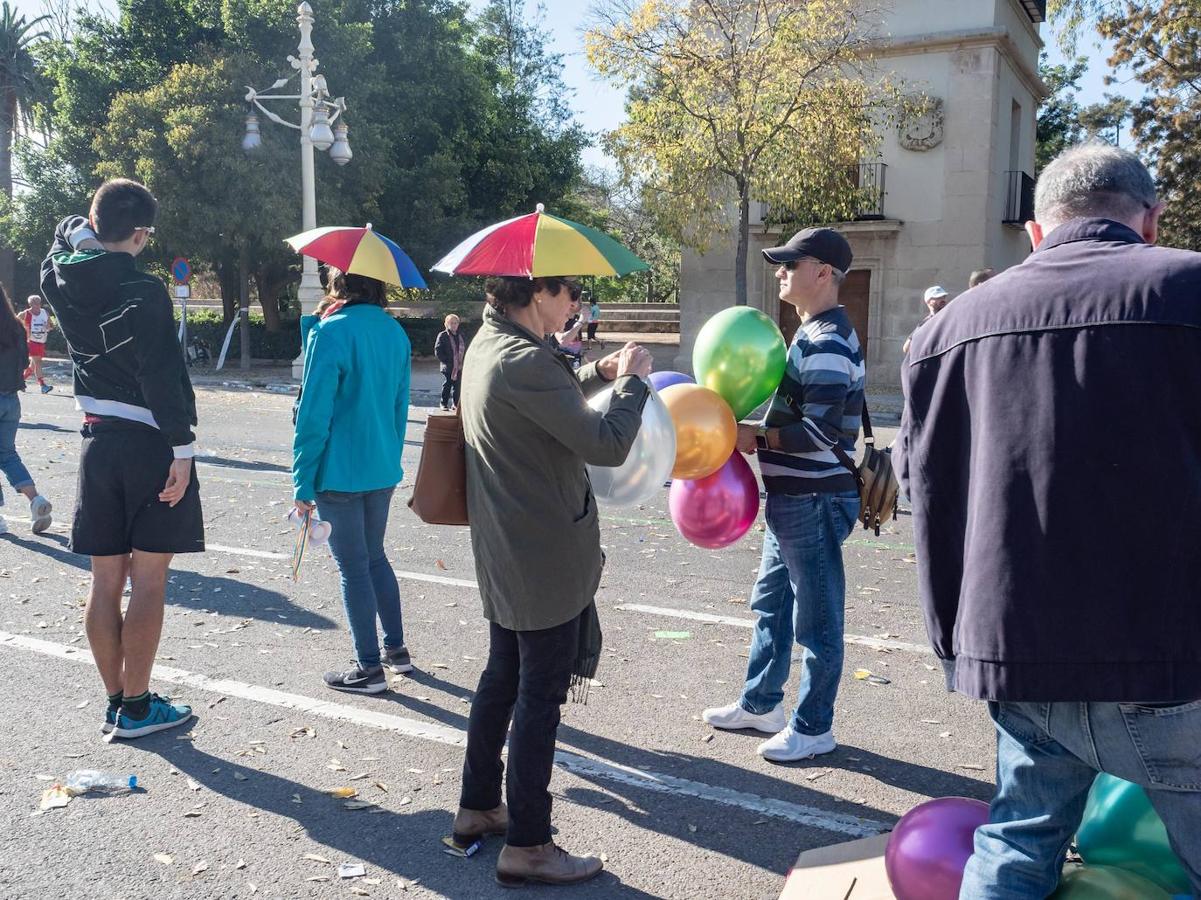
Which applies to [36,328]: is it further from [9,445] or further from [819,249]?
[819,249]

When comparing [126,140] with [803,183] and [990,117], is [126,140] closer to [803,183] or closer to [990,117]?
[803,183]

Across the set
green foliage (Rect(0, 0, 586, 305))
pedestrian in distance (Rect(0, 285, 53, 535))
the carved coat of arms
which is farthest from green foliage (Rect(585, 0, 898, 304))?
pedestrian in distance (Rect(0, 285, 53, 535))

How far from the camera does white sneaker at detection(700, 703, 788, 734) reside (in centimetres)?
431

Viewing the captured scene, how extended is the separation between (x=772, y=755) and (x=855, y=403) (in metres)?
1.38

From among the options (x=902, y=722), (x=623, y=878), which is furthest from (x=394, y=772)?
(x=902, y=722)

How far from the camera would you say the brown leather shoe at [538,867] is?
3166 millimetres

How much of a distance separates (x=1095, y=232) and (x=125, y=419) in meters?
3.39

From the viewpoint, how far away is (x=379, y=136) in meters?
26.1

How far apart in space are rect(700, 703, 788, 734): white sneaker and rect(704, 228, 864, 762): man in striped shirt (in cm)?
22

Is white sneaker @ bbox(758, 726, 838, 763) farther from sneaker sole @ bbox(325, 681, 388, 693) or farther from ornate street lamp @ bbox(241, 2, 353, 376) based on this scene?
ornate street lamp @ bbox(241, 2, 353, 376)

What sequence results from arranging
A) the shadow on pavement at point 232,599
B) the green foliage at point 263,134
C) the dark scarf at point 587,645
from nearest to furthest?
the dark scarf at point 587,645 → the shadow on pavement at point 232,599 → the green foliage at point 263,134

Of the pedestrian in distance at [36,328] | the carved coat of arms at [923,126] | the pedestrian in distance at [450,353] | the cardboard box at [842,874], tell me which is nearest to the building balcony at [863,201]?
the carved coat of arms at [923,126]

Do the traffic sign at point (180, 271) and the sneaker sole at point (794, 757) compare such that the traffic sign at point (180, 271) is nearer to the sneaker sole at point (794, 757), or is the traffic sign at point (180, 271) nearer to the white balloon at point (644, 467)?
the white balloon at point (644, 467)

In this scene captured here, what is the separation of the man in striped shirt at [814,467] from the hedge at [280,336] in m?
24.6
